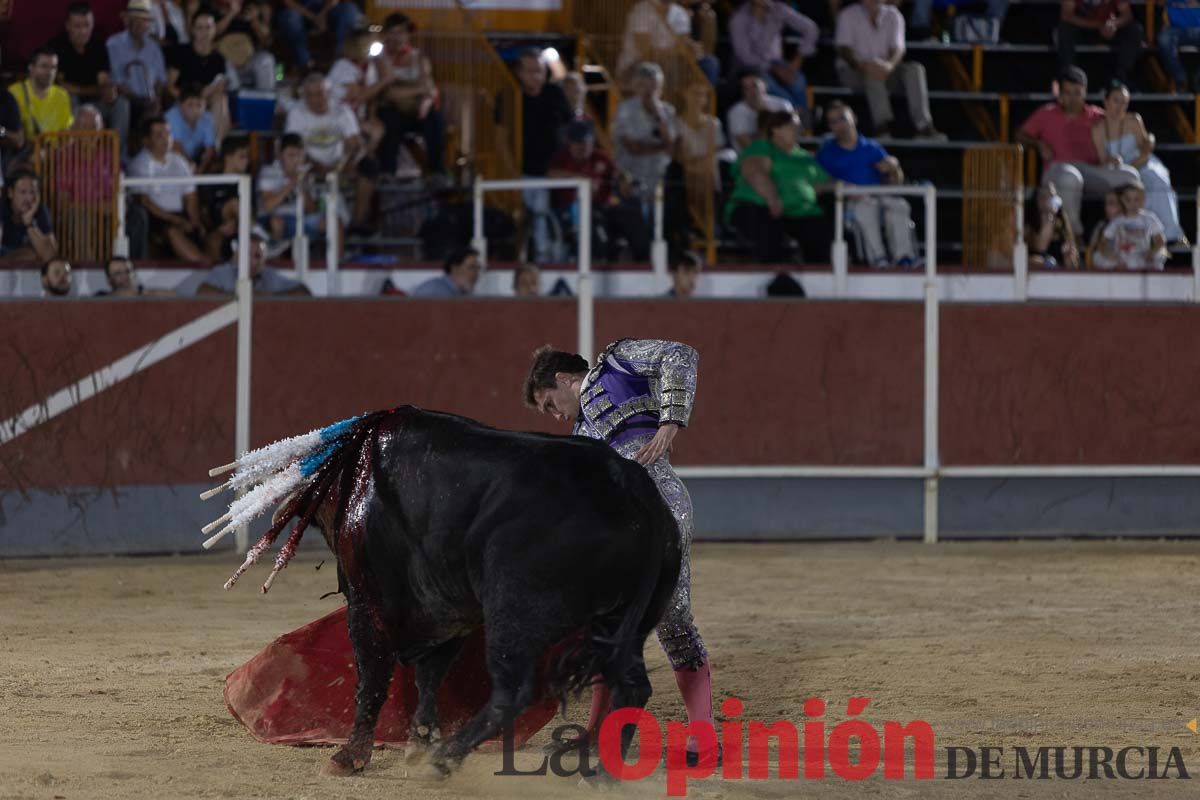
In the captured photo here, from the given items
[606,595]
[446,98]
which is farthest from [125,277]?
[606,595]

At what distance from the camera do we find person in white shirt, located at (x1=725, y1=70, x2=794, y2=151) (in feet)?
45.3

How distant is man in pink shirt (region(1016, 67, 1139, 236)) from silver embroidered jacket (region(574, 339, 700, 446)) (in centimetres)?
922

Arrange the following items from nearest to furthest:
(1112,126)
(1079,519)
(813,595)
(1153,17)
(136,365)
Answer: (813,595) < (136,365) < (1079,519) < (1112,126) < (1153,17)

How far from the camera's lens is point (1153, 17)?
16.8 meters

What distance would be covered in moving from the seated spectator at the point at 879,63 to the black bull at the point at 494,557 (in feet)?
33.5

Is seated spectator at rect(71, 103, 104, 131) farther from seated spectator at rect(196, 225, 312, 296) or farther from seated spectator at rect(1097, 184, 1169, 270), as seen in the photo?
seated spectator at rect(1097, 184, 1169, 270)

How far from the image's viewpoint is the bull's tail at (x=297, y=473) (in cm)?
543

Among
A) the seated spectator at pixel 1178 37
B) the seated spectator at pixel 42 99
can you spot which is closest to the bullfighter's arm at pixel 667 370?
the seated spectator at pixel 42 99

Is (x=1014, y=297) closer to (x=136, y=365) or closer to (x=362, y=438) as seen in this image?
(x=136, y=365)

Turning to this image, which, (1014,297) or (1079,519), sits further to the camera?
(1014,297)

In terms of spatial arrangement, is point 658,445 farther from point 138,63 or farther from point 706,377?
point 138,63

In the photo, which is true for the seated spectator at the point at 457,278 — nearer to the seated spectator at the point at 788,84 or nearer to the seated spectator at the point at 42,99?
the seated spectator at the point at 42,99

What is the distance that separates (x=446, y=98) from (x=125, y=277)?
3.52 metres

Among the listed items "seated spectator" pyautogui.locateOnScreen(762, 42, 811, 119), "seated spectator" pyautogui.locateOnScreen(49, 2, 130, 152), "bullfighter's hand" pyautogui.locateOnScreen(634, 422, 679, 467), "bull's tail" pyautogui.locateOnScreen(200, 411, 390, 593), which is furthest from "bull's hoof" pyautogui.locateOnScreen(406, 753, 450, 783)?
"seated spectator" pyautogui.locateOnScreen(762, 42, 811, 119)
